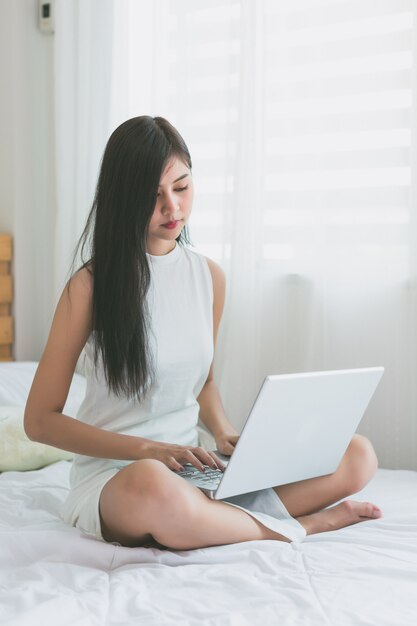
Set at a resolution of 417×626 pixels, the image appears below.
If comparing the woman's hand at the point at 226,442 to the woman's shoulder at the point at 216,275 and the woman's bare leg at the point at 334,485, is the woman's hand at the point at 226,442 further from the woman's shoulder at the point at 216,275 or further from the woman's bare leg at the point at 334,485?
the woman's shoulder at the point at 216,275

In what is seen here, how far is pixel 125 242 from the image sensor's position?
1485 mm

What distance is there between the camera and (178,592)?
1188 millimetres

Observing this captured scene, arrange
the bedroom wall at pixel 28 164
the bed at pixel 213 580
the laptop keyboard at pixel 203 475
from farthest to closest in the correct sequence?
the bedroom wall at pixel 28 164 → the laptop keyboard at pixel 203 475 → the bed at pixel 213 580

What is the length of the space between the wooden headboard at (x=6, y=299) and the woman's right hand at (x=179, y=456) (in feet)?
5.09

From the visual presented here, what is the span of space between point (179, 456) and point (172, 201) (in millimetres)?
460

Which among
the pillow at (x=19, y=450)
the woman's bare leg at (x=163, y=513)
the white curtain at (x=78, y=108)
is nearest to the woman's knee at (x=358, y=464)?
the woman's bare leg at (x=163, y=513)

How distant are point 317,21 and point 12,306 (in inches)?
55.2

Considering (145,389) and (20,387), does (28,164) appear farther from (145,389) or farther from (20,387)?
(145,389)

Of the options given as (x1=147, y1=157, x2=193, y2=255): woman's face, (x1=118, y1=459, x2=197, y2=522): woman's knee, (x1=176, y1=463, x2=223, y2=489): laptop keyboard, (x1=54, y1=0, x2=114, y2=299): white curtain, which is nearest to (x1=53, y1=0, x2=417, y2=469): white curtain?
(x1=54, y1=0, x2=114, y2=299): white curtain

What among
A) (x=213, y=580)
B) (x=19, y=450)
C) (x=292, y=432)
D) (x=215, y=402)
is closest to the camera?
(x=213, y=580)

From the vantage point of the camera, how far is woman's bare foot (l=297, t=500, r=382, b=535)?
1.53m

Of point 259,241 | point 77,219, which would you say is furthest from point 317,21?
point 77,219

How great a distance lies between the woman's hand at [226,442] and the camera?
4.86 ft

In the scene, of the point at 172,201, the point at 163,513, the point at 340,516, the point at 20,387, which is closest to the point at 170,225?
the point at 172,201
